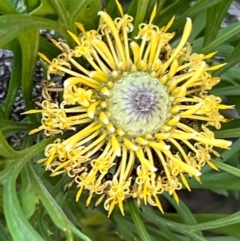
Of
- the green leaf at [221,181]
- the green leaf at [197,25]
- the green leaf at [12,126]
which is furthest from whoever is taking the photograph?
the green leaf at [197,25]

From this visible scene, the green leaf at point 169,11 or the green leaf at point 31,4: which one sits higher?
the green leaf at point 31,4

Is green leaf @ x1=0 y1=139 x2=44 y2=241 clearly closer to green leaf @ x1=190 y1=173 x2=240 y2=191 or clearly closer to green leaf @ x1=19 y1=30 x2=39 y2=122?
green leaf @ x1=19 y1=30 x2=39 y2=122

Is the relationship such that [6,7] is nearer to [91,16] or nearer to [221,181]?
[91,16]

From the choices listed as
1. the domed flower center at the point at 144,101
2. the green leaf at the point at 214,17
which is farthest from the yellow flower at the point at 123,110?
the green leaf at the point at 214,17

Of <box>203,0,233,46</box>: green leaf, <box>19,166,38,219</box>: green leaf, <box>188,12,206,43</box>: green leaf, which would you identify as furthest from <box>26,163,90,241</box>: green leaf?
<box>188,12,206,43</box>: green leaf

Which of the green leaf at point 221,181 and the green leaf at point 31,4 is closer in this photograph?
the green leaf at point 31,4

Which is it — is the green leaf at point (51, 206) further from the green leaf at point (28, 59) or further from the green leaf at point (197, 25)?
the green leaf at point (197, 25)

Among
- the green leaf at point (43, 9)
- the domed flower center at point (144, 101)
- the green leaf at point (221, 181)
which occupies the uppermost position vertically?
the green leaf at point (43, 9)

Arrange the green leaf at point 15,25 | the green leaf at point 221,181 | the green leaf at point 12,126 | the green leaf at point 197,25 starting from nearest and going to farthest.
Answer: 1. the green leaf at point 15,25
2. the green leaf at point 12,126
3. the green leaf at point 221,181
4. the green leaf at point 197,25
